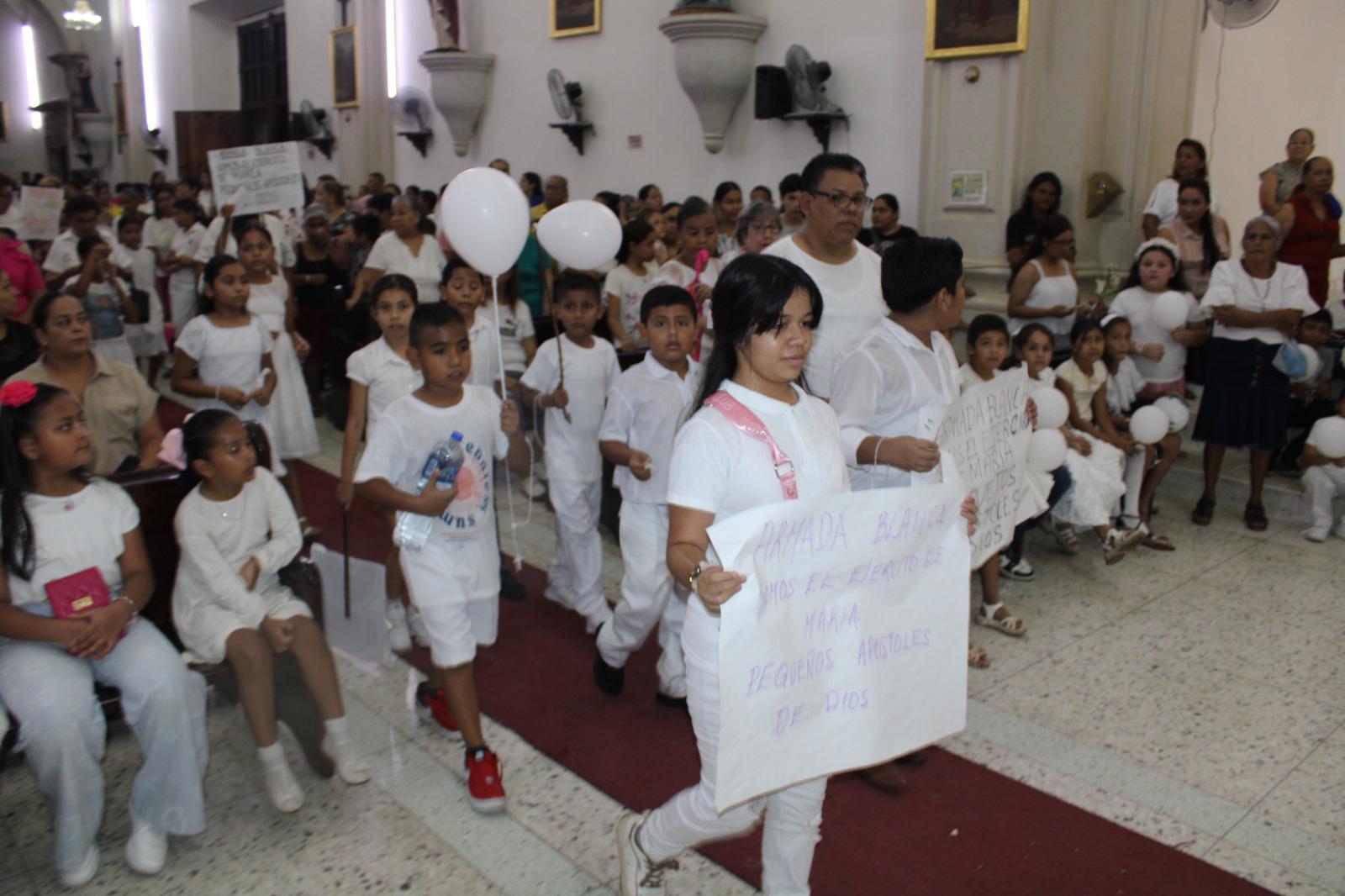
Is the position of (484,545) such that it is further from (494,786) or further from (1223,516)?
(1223,516)

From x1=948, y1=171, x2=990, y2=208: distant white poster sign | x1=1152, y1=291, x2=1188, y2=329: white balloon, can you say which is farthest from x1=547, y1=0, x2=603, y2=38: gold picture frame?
x1=1152, y1=291, x2=1188, y2=329: white balloon

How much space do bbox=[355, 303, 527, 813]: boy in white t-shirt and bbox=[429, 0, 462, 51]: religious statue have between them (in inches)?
437

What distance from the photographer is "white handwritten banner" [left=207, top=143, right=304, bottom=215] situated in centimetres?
673

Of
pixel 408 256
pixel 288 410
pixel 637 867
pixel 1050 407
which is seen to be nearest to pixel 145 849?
pixel 637 867

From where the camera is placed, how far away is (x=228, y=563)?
10.2 feet

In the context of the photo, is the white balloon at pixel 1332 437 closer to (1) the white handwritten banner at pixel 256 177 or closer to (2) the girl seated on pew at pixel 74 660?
(2) the girl seated on pew at pixel 74 660

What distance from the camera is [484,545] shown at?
314 centimetres

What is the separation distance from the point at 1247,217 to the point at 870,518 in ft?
29.0

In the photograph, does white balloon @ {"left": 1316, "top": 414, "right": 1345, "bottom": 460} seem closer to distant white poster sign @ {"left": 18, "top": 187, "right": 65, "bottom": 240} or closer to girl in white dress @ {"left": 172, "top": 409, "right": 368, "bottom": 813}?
girl in white dress @ {"left": 172, "top": 409, "right": 368, "bottom": 813}

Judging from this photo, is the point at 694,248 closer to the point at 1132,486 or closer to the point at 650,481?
the point at 650,481

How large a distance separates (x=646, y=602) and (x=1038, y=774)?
132 cm

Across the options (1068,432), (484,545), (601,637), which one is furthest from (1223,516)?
(484,545)

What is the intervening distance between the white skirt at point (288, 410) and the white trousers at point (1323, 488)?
506 cm

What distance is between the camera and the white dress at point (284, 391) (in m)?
5.12
